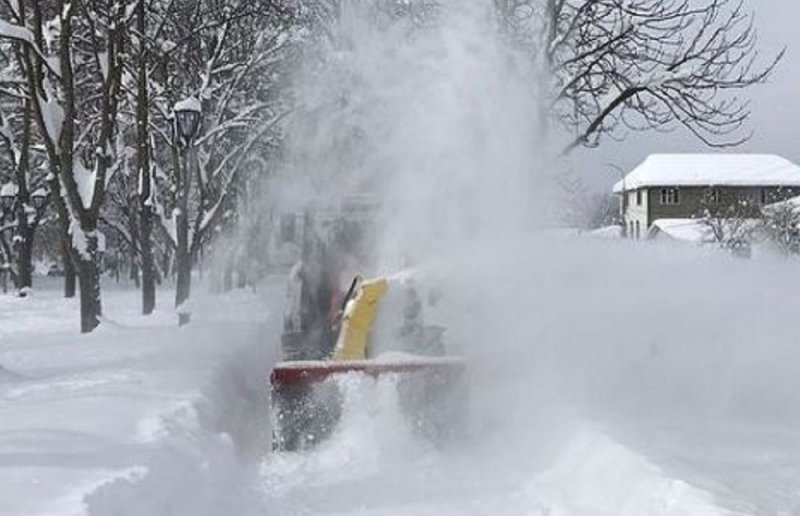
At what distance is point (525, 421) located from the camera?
8883 millimetres

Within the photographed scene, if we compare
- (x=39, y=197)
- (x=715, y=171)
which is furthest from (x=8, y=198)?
(x=715, y=171)

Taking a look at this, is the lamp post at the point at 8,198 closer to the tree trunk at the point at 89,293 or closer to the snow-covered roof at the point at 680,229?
the tree trunk at the point at 89,293

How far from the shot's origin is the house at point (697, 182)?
8700cm

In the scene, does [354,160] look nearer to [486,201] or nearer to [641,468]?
[486,201]

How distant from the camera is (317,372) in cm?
828

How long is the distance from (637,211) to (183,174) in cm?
7891

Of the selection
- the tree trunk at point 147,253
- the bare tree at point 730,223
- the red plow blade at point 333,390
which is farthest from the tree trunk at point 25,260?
the bare tree at point 730,223

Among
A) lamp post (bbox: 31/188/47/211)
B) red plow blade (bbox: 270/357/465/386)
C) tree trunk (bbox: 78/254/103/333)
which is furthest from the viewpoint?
lamp post (bbox: 31/188/47/211)

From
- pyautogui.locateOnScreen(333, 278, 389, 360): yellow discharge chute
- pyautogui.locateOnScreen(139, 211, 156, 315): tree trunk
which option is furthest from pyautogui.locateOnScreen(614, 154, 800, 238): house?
pyautogui.locateOnScreen(333, 278, 389, 360): yellow discharge chute

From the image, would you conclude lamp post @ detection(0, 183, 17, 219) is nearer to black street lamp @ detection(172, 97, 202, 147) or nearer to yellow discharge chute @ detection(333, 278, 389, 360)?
black street lamp @ detection(172, 97, 202, 147)

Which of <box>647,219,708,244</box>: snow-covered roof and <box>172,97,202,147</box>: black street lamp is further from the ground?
<box>172,97,202,147</box>: black street lamp

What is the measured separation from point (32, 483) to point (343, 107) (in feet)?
20.0

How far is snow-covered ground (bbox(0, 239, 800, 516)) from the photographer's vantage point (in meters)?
6.40

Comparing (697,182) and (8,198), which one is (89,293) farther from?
(697,182)
